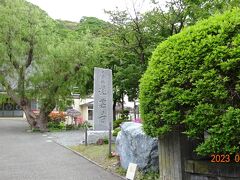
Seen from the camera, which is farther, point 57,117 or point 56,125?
point 57,117

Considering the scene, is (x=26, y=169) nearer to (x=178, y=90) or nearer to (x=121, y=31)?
(x=178, y=90)

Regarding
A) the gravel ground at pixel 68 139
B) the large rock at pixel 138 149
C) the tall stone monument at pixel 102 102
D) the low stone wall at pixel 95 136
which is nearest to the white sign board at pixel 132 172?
the large rock at pixel 138 149

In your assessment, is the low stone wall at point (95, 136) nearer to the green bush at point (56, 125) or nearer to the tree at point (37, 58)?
the tree at point (37, 58)

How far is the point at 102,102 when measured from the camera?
1519cm

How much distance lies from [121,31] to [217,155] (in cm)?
1378

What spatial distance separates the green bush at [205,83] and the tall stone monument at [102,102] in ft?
31.9

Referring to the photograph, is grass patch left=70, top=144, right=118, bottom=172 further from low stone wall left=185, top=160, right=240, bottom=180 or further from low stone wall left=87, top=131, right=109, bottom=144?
low stone wall left=185, top=160, right=240, bottom=180

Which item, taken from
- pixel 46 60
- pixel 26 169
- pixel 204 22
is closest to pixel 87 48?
pixel 46 60

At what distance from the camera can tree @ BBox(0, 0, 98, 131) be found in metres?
23.1

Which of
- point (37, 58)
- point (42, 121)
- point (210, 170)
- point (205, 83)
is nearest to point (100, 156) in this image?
point (210, 170)

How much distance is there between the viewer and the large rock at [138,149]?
746cm

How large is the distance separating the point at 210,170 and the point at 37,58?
2076 centimetres
